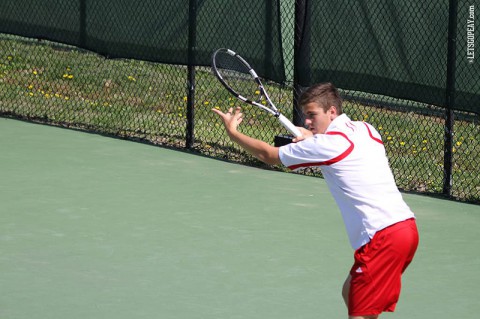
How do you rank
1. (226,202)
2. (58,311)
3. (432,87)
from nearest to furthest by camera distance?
1. (58,311)
2. (226,202)
3. (432,87)

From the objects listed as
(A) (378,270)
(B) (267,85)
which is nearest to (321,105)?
(A) (378,270)

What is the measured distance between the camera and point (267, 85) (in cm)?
1174

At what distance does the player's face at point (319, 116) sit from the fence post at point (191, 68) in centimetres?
605

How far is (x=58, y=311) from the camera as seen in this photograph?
6.03 metres

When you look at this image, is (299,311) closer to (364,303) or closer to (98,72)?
(364,303)

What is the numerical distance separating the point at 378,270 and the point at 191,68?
6.49 m

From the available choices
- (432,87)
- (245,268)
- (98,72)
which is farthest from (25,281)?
(98,72)

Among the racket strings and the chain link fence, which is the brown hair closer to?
the racket strings

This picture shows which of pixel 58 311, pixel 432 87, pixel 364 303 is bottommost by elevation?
pixel 58 311

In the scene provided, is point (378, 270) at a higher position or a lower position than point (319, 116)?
lower

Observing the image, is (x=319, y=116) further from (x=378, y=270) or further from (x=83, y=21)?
(x=83, y=21)

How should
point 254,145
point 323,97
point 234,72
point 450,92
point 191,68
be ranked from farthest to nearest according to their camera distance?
1. point 191,68
2. point 234,72
3. point 450,92
4. point 254,145
5. point 323,97

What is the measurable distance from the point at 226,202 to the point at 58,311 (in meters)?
2.92

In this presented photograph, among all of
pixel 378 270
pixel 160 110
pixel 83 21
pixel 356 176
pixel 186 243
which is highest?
pixel 83 21
